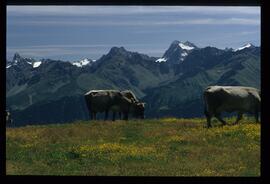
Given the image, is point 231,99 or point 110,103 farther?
point 110,103

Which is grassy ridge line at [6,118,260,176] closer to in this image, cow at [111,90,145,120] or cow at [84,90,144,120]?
cow at [84,90,144,120]

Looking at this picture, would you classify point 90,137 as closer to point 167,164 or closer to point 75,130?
point 75,130

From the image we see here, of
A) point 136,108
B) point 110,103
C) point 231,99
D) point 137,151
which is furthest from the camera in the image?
point 110,103

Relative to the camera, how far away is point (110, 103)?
50.0 meters

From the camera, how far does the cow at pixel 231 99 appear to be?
3481cm

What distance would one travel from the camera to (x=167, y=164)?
1795cm

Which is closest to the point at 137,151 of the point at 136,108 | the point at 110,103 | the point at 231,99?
the point at 231,99

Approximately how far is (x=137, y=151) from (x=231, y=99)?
1648 cm

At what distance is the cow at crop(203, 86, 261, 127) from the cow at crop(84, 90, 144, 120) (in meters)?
12.9

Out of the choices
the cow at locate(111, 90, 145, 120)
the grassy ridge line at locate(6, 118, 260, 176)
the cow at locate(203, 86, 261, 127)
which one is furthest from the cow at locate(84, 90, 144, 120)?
the grassy ridge line at locate(6, 118, 260, 176)

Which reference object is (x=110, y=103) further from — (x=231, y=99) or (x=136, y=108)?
(x=231, y=99)

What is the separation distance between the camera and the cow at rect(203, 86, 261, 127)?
34812 millimetres

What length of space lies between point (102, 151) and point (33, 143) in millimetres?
3855
